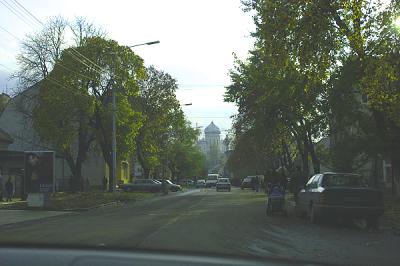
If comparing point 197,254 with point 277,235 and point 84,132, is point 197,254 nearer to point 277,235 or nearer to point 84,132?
point 277,235

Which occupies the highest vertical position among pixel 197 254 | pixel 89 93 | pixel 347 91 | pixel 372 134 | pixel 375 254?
pixel 89 93

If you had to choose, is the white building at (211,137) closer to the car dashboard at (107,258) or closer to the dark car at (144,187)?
the dark car at (144,187)

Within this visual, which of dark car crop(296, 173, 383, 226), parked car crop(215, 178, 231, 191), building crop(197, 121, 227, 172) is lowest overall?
dark car crop(296, 173, 383, 226)

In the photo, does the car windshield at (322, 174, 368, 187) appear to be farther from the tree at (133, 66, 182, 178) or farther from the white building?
the white building

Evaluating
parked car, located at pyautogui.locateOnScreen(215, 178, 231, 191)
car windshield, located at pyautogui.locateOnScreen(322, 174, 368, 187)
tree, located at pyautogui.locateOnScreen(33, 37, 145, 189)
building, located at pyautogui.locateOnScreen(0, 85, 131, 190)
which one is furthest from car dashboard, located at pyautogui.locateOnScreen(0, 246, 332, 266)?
parked car, located at pyautogui.locateOnScreen(215, 178, 231, 191)

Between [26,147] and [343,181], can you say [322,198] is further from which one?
[26,147]

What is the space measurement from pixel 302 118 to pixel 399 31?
1501 centimetres

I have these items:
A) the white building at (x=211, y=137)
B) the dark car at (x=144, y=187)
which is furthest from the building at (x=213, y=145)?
the dark car at (x=144, y=187)

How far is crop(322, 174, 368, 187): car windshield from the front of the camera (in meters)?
17.0

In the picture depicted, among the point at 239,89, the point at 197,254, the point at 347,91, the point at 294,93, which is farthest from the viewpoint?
the point at 239,89

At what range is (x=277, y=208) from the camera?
2030 centimetres

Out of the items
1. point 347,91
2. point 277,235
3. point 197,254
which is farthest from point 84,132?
point 197,254

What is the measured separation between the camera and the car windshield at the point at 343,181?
55.6 feet

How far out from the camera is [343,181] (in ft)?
56.5
